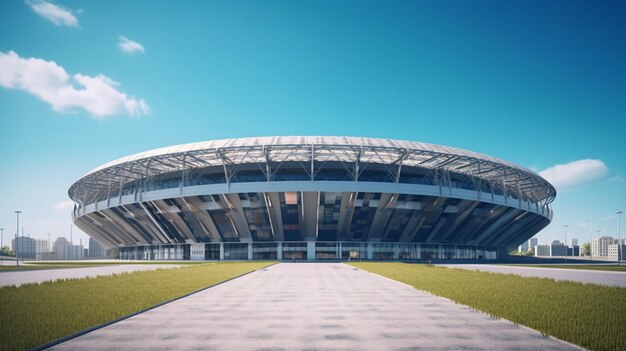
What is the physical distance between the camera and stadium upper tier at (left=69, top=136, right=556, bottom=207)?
151 feet

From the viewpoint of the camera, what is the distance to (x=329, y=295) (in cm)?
1480

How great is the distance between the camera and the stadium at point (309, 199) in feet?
157

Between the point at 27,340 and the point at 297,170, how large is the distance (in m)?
45.7

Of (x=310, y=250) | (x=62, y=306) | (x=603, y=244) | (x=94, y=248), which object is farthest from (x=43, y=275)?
(x=603, y=244)

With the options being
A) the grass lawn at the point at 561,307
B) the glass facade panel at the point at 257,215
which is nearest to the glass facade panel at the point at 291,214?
the glass facade panel at the point at 257,215

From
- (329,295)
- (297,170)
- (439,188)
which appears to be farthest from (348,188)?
(329,295)

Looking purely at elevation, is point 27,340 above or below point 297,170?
below

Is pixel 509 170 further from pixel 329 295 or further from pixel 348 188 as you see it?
pixel 329 295

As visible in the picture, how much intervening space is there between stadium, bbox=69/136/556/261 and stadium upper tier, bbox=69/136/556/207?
0.47ft

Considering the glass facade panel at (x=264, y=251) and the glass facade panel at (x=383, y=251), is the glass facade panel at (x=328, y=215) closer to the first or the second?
the glass facade panel at (x=383, y=251)

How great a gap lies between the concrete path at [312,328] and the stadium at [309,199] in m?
33.1

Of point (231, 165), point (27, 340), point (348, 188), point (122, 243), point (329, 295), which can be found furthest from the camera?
point (122, 243)

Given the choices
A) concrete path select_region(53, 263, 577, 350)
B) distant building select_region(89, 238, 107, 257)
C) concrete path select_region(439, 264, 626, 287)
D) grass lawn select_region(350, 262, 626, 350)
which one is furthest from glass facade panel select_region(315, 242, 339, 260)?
distant building select_region(89, 238, 107, 257)

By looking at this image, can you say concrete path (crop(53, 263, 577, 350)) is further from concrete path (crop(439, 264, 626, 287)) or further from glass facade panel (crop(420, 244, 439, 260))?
glass facade panel (crop(420, 244, 439, 260))
